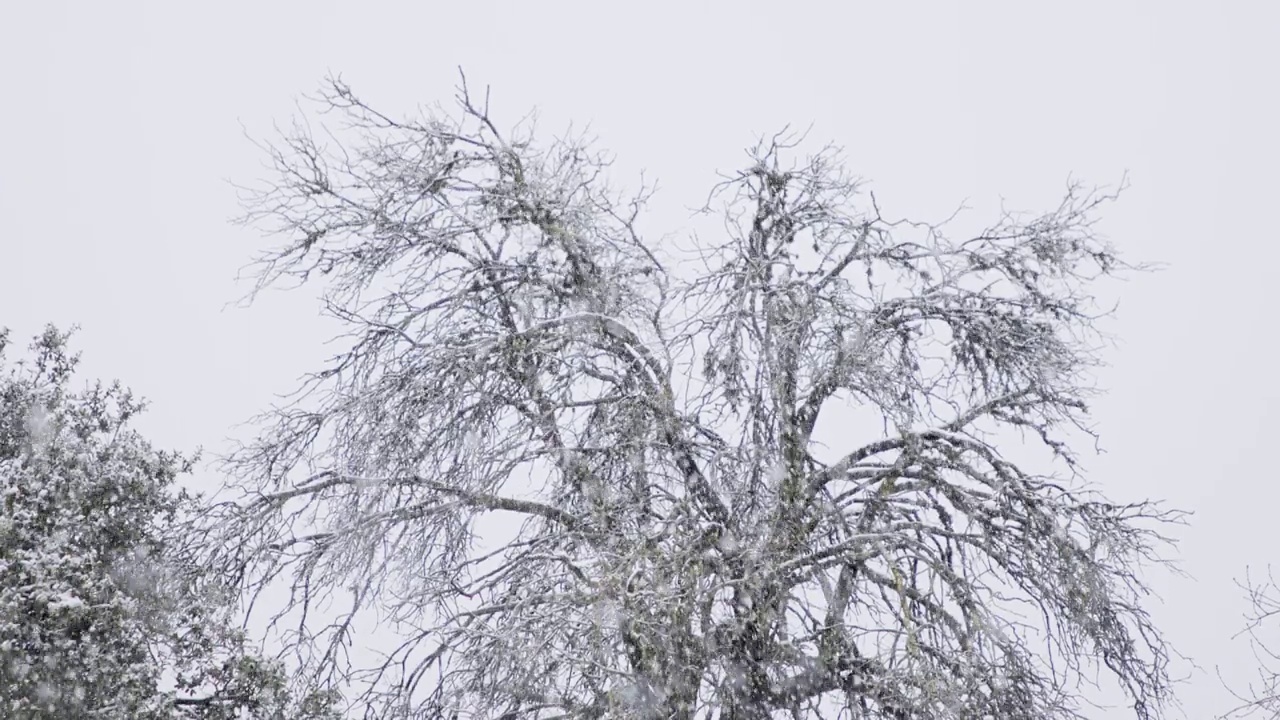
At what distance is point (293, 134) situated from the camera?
863 cm

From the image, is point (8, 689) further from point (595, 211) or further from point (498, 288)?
point (595, 211)

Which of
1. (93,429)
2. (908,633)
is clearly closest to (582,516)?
(908,633)

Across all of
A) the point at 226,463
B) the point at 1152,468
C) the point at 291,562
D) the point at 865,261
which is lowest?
the point at 291,562

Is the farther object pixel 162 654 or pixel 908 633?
pixel 162 654

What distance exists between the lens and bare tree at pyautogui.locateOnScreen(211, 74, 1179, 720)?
22.7ft

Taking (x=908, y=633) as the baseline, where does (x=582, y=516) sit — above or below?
above

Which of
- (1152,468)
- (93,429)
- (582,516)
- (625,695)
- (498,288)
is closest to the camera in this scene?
(625,695)

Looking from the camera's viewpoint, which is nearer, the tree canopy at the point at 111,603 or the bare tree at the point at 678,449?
the bare tree at the point at 678,449

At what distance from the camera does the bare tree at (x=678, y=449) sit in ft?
22.7

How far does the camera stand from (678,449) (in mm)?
7922

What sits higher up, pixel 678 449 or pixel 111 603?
pixel 678 449

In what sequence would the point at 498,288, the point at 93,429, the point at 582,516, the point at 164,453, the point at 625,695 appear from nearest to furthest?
the point at 625,695, the point at 582,516, the point at 498,288, the point at 164,453, the point at 93,429

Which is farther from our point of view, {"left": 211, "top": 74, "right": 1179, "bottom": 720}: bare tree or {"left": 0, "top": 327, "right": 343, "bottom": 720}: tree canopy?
{"left": 0, "top": 327, "right": 343, "bottom": 720}: tree canopy

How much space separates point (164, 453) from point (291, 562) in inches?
105
